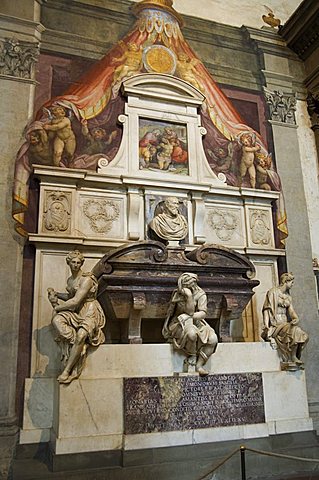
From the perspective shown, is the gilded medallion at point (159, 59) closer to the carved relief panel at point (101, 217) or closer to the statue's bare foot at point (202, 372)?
the carved relief panel at point (101, 217)

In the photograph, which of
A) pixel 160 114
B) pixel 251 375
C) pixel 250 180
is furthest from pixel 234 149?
pixel 251 375

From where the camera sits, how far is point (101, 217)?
6.70 meters

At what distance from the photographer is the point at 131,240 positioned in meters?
6.71

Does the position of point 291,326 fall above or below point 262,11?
below

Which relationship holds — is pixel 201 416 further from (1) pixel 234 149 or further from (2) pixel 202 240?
(1) pixel 234 149

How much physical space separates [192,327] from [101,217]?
236 cm

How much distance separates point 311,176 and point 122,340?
14.8 feet

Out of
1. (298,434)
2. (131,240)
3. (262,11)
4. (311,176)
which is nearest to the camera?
(298,434)

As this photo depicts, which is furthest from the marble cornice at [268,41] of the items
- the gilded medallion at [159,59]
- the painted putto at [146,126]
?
the gilded medallion at [159,59]

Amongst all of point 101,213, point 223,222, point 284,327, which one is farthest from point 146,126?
point 284,327

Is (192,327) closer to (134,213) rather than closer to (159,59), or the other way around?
(134,213)

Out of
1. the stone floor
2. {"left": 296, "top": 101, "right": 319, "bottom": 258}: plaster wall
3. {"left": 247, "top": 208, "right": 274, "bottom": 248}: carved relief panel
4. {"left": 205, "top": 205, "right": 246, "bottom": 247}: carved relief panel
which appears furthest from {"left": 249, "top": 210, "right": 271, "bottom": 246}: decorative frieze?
the stone floor

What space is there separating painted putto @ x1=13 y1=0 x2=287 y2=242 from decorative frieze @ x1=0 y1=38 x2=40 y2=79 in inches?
24.2

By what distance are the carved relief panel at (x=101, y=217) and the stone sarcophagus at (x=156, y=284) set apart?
80 centimetres
